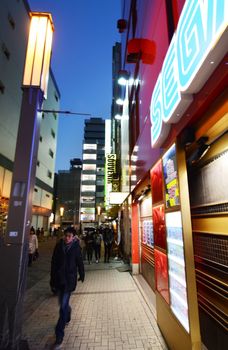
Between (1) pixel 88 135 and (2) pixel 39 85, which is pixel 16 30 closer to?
(2) pixel 39 85

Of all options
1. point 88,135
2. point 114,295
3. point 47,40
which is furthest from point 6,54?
point 88,135

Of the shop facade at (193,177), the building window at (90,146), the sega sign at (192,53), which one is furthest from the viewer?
the building window at (90,146)

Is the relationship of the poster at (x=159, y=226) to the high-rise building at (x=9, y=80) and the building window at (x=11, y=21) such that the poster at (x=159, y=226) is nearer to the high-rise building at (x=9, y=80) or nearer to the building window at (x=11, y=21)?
the high-rise building at (x=9, y=80)

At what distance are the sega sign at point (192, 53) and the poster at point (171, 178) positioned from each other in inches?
22.9

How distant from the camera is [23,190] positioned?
3.45 metres

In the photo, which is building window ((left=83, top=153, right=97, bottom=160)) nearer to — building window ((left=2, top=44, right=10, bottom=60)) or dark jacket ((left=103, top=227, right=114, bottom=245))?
building window ((left=2, top=44, right=10, bottom=60))

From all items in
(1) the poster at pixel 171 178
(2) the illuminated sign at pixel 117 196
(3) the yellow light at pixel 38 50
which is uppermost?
(3) the yellow light at pixel 38 50

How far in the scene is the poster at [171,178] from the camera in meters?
3.50

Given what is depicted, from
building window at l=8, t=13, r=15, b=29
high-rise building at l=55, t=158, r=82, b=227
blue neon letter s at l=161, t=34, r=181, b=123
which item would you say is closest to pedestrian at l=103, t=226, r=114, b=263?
blue neon letter s at l=161, t=34, r=181, b=123

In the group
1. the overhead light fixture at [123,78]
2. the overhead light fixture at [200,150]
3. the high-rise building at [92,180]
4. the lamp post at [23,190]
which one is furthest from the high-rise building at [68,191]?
the overhead light fixture at [200,150]

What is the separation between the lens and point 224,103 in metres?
2.26

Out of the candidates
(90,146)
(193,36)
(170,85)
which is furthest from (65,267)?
(90,146)

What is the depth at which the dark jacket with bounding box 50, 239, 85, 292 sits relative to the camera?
13.0ft

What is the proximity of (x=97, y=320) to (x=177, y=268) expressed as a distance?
106 inches
